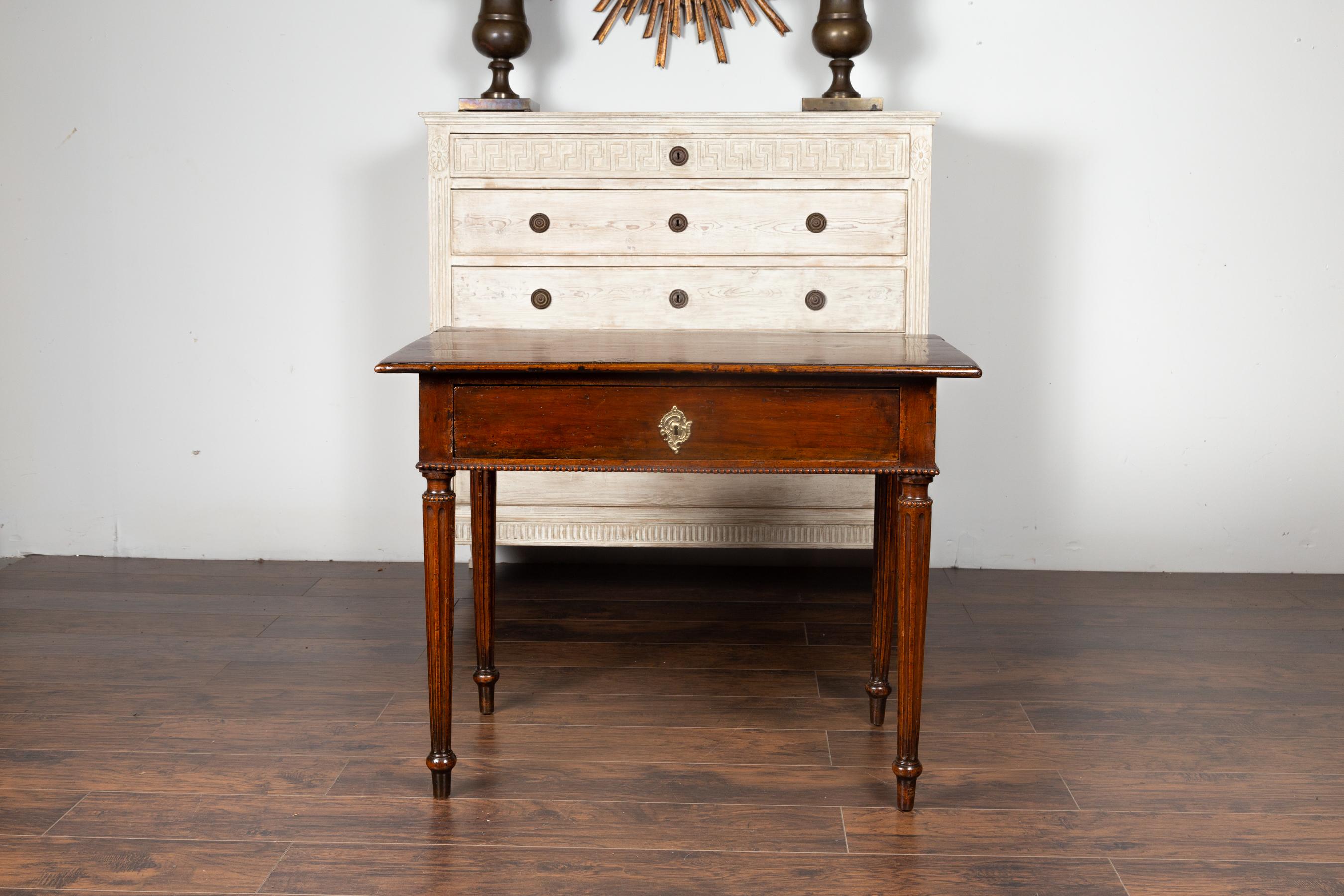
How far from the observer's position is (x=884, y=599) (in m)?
2.64

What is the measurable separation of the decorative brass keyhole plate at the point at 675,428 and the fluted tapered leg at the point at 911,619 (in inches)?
16.1

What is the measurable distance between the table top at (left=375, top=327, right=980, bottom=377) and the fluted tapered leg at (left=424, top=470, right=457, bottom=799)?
0.77 ft

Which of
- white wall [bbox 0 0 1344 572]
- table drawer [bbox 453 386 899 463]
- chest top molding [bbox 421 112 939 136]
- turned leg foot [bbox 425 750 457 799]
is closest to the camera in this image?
table drawer [bbox 453 386 899 463]

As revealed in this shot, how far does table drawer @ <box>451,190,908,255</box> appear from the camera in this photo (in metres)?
3.33

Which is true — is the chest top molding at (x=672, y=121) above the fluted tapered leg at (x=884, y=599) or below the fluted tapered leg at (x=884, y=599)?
above

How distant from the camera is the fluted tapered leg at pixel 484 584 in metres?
2.65

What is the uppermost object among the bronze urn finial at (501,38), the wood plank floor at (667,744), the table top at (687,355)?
the bronze urn finial at (501,38)

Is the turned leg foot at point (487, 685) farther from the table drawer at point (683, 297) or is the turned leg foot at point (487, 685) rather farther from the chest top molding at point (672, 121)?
the chest top molding at point (672, 121)

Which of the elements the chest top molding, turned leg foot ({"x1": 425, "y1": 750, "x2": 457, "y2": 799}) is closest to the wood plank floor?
turned leg foot ({"x1": 425, "y1": 750, "x2": 457, "y2": 799})

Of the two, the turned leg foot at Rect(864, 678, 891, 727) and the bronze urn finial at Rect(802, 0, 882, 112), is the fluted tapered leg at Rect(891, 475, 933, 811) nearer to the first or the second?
the turned leg foot at Rect(864, 678, 891, 727)

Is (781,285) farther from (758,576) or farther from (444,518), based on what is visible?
(444,518)

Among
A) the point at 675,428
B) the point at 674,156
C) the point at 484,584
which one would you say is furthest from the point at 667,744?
the point at 674,156

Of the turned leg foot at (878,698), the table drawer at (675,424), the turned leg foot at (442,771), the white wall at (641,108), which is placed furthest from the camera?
the white wall at (641,108)

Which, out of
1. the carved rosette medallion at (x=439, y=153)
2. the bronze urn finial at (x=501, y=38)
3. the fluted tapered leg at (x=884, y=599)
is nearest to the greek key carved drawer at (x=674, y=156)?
the carved rosette medallion at (x=439, y=153)
